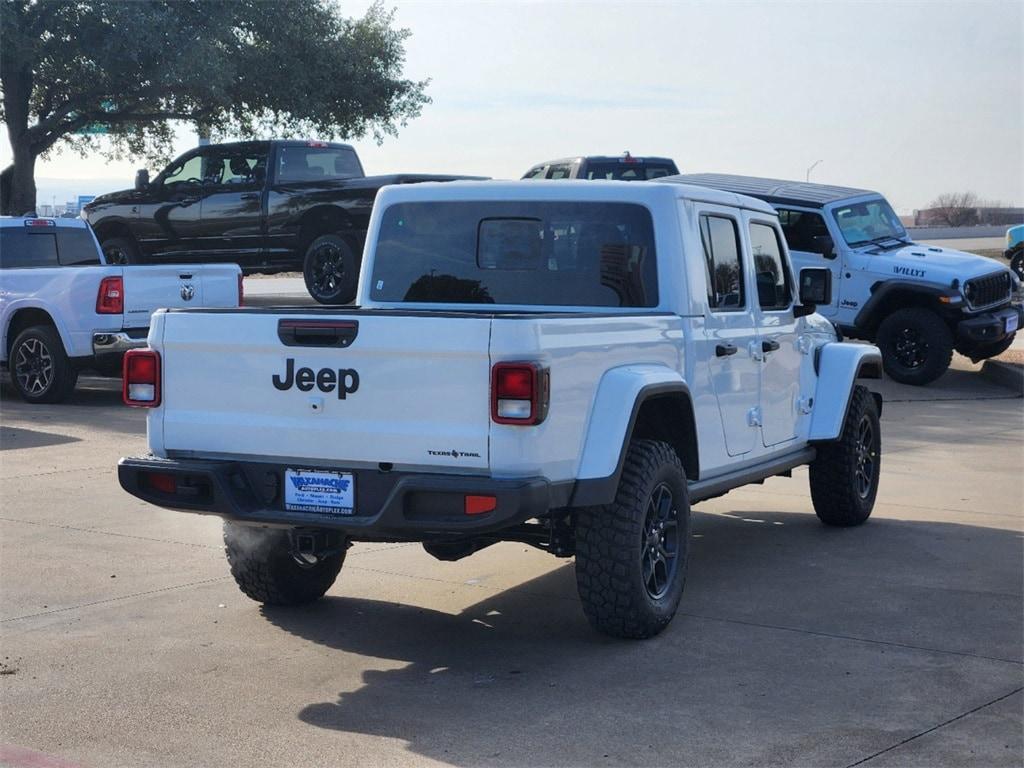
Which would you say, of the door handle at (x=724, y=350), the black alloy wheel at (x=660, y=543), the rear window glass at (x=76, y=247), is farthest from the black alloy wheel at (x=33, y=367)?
the black alloy wheel at (x=660, y=543)

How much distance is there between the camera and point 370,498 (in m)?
5.63

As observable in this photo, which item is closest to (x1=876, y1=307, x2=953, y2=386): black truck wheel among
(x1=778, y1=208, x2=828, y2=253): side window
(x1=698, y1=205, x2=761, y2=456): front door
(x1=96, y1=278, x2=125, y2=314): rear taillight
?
(x1=778, y1=208, x2=828, y2=253): side window

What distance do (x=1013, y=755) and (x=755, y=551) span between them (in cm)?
350

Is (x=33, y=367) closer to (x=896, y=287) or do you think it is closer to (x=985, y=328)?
(x=896, y=287)

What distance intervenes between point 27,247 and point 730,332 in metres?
→ 10.0

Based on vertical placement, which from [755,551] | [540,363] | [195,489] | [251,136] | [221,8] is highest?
[221,8]

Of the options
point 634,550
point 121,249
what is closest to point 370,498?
point 634,550

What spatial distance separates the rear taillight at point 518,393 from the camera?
211 inches

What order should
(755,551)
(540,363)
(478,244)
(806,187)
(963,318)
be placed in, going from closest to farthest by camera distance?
(540,363) < (478,244) < (755,551) < (963,318) < (806,187)

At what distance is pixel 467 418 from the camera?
17.9ft

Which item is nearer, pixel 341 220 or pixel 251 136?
pixel 341 220

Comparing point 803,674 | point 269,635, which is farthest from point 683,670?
point 269,635

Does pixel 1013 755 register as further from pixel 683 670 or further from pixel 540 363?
pixel 540 363

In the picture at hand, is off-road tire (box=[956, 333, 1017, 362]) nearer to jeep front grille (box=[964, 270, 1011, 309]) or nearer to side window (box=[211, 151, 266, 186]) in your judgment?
jeep front grille (box=[964, 270, 1011, 309])
